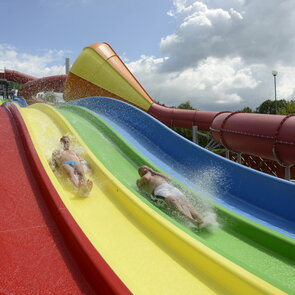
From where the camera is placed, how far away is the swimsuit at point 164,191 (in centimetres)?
340

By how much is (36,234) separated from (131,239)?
73cm

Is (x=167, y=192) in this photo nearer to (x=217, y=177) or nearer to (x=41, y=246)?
(x=217, y=177)

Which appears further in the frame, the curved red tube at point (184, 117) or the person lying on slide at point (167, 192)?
the curved red tube at point (184, 117)

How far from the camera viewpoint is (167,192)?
3416 millimetres

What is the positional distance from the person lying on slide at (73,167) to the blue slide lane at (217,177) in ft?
5.08

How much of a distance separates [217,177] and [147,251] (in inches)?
92.4

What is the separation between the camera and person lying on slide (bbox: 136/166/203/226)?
10.5ft

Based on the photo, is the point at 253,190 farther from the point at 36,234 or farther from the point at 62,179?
the point at 36,234

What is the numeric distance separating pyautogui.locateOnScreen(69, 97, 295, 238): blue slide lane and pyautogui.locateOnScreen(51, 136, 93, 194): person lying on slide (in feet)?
5.08

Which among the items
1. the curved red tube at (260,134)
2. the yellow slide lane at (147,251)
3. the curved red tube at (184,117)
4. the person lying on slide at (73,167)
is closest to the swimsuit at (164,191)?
the yellow slide lane at (147,251)

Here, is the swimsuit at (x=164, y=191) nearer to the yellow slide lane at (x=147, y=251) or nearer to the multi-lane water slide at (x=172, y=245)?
the multi-lane water slide at (x=172, y=245)

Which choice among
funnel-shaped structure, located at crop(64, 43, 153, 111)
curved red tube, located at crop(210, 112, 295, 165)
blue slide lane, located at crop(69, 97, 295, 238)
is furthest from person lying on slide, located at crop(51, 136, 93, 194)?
funnel-shaped structure, located at crop(64, 43, 153, 111)

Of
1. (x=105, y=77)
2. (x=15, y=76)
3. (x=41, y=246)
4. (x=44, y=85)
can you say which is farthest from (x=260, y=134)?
(x=15, y=76)

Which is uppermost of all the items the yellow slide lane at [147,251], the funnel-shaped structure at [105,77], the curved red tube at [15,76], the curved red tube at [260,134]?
the curved red tube at [15,76]
